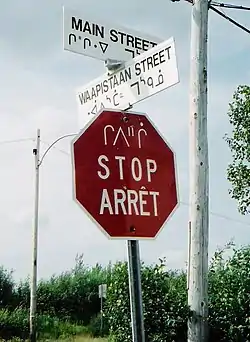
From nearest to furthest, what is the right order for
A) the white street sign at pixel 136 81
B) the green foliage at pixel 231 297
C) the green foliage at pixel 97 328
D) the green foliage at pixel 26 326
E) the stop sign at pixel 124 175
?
the stop sign at pixel 124 175 < the white street sign at pixel 136 81 < the green foliage at pixel 231 297 < the green foliage at pixel 26 326 < the green foliage at pixel 97 328

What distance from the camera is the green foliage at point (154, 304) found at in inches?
496

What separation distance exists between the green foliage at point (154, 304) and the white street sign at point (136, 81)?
29.5ft

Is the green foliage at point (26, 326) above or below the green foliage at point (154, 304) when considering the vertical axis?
above

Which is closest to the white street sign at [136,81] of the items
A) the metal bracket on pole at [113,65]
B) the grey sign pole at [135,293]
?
the metal bracket on pole at [113,65]

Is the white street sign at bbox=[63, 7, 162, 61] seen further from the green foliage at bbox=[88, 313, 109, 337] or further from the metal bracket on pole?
the green foliage at bbox=[88, 313, 109, 337]

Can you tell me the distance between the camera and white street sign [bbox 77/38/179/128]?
346 centimetres

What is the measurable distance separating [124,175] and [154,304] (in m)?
10.3

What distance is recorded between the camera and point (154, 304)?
42.9ft

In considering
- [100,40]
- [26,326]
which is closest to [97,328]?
[26,326]

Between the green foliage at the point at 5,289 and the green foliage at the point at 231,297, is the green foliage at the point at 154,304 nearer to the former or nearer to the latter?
the green foliage at the point at 231,297

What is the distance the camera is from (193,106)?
197 inches

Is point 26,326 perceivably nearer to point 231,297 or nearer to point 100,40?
point 231,297

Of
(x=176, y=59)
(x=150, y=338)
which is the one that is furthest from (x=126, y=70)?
(x=150, y=338)

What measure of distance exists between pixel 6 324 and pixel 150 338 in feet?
40.3
